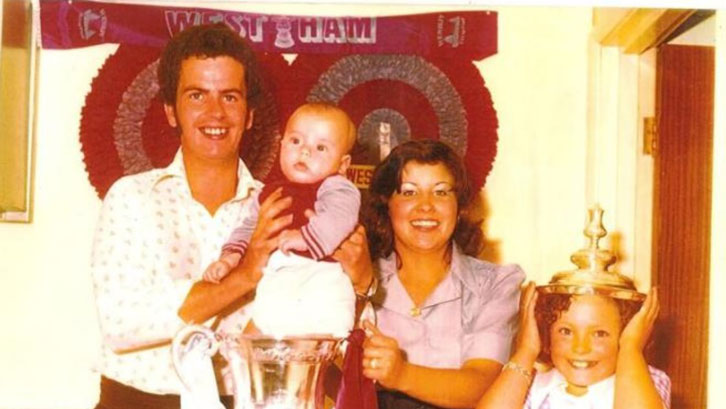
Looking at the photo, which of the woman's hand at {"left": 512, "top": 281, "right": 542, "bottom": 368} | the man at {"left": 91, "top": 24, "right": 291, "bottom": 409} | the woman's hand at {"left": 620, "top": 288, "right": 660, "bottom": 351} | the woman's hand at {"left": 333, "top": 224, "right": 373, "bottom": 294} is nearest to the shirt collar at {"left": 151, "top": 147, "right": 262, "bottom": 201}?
the man at {"left": 91, "top": 24, "right": 291, "bottom": 409}

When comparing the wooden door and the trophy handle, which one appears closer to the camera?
the trophy handle

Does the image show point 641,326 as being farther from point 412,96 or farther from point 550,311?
point 412,96

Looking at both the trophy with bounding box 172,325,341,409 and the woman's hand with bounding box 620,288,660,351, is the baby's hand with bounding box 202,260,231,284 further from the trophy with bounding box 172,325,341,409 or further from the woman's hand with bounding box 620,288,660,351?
the woman's hand with bounding box 620,288,660,351

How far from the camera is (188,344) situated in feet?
3.62

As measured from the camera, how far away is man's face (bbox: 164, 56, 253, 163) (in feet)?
3.82

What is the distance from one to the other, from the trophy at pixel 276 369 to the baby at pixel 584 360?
190 mm

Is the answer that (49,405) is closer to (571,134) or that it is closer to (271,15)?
(271,15)

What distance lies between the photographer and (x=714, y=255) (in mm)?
1154

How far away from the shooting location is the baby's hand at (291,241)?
1.11 meters

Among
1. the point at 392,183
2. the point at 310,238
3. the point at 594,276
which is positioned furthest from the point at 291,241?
the point at 594,276

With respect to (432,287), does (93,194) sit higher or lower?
higher

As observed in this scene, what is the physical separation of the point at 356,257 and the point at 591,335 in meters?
0.28

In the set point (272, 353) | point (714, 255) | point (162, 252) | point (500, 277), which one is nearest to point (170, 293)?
point (162, 252)

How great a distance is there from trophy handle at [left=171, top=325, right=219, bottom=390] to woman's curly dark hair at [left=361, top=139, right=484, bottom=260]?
210 millimetres
